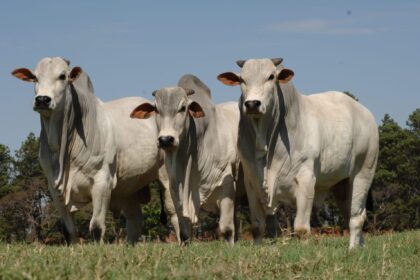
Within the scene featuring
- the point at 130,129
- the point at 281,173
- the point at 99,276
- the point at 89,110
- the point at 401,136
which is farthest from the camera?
the point at 401,136

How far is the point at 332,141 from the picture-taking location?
12086 millimetres

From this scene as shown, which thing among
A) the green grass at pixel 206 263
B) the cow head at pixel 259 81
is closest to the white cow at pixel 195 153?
the cow head at pixel 259 81

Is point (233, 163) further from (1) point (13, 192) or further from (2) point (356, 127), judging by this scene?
(1) point (13, 192)

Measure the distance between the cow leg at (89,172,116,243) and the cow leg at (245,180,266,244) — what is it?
2.35 metres

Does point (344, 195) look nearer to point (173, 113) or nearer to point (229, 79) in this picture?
point (229, 79)

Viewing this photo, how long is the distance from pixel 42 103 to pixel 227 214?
306cm

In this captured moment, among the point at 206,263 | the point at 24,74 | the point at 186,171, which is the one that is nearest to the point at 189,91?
the point at 186,171

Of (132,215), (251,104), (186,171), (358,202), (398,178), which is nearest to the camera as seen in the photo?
(251,104)

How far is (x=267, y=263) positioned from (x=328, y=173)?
14.3 feet

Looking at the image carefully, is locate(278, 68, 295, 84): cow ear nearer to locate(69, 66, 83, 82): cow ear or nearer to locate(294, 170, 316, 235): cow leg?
locate(294, 170, 316, 235): cow leg

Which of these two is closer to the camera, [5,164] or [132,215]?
[132,215]

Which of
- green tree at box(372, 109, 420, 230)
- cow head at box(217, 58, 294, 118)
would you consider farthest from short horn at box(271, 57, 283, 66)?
green tree at box(372, 109, 420, 230)

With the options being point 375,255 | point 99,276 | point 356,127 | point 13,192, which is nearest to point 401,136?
point 13,192

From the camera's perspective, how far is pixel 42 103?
11.6 metres
